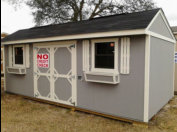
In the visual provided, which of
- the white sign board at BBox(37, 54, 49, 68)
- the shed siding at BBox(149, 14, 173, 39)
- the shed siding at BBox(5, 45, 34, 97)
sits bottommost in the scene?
the shed siding at BBox(5, 45, 34, 97)

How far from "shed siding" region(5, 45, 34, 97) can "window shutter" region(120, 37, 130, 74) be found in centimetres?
329

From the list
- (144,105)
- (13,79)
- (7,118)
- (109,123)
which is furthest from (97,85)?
(13,79)

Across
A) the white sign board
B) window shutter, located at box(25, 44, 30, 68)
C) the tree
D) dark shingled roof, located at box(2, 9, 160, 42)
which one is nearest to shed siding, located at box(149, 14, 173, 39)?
dark shingled roof, located at box(2, 9, 160, 42)

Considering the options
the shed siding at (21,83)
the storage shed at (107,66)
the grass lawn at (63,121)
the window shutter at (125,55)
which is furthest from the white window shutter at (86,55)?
the shed siding at (21,83)

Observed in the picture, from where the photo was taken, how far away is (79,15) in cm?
1173

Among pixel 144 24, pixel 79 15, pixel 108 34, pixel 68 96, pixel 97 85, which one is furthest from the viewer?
pixel 79 15

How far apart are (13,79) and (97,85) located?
12.7ft

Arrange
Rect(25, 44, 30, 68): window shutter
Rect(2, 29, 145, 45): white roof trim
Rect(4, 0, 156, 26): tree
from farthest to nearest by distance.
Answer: Rect(4, 0, 156, 26): tree
Rect(25, 44, 30, 68): window shutter
Rect(2, 29, 145, 45): white roof trim

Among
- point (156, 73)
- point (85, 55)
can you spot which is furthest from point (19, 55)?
point (156, 73)

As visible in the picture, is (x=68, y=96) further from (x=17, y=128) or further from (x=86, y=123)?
(x=17, y=128)

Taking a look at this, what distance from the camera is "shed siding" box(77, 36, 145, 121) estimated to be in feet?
10.8

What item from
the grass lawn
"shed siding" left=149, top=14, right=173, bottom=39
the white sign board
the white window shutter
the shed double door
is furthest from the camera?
the white sign board

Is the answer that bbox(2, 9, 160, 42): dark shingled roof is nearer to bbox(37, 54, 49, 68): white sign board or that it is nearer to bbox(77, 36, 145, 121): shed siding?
bbox(77, 36, 145, 121): shed siding

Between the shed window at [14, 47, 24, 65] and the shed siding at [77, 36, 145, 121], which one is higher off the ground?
the shed window at [14, 47, 24, 65]
